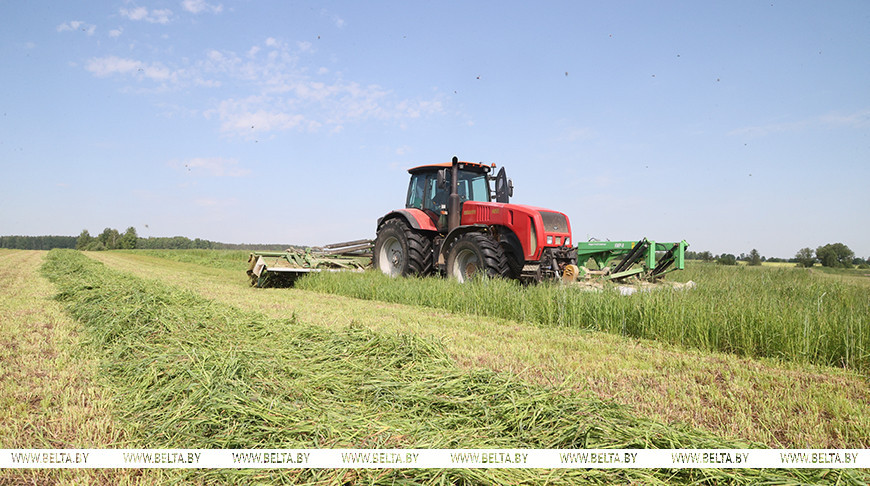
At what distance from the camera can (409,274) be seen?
32.2 feet

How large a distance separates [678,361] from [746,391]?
2.72 ft

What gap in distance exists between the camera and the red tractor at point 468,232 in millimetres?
8172

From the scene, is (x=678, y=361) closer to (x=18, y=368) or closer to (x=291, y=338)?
(x=291, y=338)

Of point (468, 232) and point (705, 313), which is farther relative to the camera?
point (468, 232)

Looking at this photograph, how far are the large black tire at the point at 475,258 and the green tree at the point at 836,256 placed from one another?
70.3ft

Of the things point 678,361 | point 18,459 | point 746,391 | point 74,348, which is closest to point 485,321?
point 678,361

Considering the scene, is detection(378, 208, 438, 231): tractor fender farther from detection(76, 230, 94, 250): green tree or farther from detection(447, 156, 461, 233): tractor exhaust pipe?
detection(76, 230, 94, 250): green tree

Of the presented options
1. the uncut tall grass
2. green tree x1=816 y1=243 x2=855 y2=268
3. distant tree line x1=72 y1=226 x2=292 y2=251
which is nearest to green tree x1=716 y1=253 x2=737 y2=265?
green tree x1=816 y1=243 x2=855 y2=268

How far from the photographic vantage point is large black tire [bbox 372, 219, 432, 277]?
9.80 m

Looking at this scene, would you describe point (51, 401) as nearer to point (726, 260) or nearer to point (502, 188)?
point (502, 188)

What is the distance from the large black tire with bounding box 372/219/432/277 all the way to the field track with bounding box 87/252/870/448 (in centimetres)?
376

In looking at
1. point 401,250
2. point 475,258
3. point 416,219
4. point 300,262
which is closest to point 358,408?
point 475,258

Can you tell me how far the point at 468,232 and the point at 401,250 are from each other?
6.74 feet

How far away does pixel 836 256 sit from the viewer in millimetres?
22078
